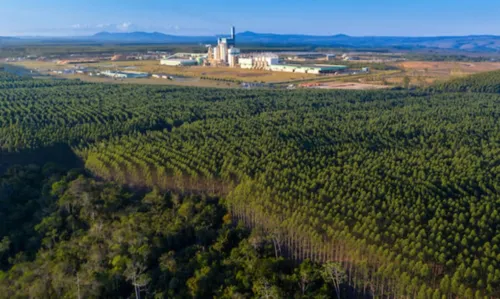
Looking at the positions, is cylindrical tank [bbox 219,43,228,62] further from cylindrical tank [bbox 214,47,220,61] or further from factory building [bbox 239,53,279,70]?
factory building [bbox 239,53,279,70]

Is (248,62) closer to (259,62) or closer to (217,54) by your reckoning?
(259,62)

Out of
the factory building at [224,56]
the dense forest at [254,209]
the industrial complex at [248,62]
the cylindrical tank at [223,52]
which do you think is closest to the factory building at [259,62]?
the industrial complex at [248,62]

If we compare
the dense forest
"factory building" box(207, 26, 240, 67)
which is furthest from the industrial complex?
the dense forest

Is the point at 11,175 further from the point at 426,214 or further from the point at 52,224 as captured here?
the point at 426,214

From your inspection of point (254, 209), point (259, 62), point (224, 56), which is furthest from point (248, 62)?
point (254, 209)

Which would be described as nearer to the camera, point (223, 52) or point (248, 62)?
point (248, 62)

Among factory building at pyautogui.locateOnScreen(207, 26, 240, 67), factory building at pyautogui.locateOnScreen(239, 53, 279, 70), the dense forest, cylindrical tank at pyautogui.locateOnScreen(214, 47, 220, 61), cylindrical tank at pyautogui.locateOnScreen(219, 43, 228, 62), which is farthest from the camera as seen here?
cylindrical tank at pyautogui.locateOnScreen(214, 47, 220, 61)

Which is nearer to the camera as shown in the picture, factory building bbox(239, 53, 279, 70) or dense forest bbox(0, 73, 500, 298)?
dense forest bbox(0, 73, 500, 298)

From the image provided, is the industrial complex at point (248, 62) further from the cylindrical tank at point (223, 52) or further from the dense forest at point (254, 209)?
the dense forest at point (254, 209)
